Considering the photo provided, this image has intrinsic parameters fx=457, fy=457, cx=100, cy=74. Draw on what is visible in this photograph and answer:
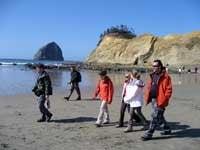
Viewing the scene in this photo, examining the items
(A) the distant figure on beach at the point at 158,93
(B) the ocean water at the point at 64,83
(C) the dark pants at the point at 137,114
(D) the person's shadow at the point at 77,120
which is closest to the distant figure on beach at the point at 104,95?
(C) the dark pants at the point at 137,114

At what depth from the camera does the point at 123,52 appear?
109 m

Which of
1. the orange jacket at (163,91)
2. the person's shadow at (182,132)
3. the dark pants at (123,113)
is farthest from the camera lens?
the dark pants at (123,113)

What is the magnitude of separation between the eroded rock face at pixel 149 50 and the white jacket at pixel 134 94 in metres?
79.7

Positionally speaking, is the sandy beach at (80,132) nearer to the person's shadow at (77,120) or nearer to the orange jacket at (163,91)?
the person's shadow at (77,120)

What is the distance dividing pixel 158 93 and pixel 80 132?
2398mm

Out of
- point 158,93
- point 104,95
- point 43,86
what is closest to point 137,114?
point 104,95

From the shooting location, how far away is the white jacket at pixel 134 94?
462 inches

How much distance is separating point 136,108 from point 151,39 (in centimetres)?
9472

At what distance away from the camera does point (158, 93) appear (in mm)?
10508

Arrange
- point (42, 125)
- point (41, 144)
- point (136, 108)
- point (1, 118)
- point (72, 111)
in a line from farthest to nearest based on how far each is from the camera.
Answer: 1. point (72, 111)
2. point (1, 118)
3. point (42, 125)
4. point (136, 108)
5. point (41, 144)

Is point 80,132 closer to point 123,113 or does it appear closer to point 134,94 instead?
point 123,113

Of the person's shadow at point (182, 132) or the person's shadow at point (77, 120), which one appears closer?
the person's shadow at point (182, 132)

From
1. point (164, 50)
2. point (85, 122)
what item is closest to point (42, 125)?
point (85, 122)

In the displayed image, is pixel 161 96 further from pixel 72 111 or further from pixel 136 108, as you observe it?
pixel 72 111
